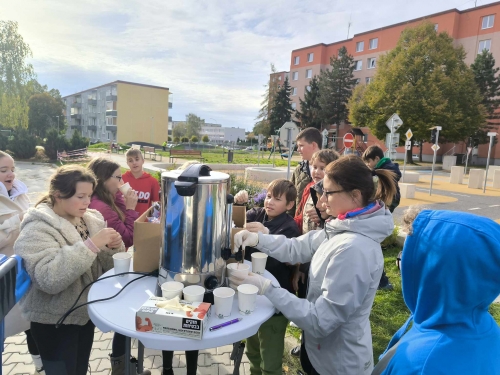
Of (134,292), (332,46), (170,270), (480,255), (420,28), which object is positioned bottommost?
(134,292)

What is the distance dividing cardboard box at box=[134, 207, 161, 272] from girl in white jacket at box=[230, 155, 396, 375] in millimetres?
439

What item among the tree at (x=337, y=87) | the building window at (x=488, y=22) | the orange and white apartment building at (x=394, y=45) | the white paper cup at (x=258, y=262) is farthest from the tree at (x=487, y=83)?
the white paper cup at (x=258, y=262)

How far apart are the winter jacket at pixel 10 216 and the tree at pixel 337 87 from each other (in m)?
39.6

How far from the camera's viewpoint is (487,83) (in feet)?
96.7

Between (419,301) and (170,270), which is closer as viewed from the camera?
(419,301)

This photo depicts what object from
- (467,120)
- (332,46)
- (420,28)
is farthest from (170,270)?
(332,46)

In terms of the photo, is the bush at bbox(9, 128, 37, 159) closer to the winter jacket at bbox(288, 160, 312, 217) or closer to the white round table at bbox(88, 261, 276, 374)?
the winter jacket at bbox(288, 160, 312, 217)

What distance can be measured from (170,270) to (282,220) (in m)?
1.11

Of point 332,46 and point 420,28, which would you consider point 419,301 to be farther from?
point 332,46

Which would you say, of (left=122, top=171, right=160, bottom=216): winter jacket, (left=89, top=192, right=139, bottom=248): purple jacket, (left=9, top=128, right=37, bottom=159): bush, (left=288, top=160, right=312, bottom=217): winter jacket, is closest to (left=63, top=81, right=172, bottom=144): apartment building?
(left=9, top=128, right=37, bottom=159): bush

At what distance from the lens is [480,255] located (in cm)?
88

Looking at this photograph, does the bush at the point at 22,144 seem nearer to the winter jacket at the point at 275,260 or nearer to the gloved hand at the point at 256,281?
the winter jacket at the point at 275,260

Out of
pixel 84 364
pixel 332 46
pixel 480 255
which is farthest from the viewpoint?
pixel 332 46

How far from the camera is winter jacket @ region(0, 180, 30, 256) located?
7.04 feet
